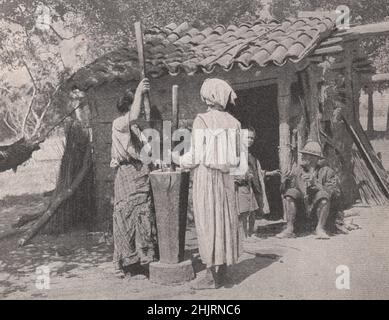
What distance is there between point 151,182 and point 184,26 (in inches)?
181

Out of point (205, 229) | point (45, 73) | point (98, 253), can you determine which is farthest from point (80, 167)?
point (45, 73)

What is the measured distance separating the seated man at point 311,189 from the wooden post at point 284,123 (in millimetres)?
152

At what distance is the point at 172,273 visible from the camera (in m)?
5.16

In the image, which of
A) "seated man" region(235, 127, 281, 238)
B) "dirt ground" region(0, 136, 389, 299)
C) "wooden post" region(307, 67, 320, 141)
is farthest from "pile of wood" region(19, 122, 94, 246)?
"wooden post" region(307, 67, 320, 141)

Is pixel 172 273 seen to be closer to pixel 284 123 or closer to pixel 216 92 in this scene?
pixel 216 92

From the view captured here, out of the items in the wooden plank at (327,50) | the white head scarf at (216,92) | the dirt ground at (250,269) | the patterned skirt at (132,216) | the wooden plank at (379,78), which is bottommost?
the dirt ground at (250,269)

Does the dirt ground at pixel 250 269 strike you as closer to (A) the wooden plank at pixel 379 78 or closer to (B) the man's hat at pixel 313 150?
(B) the man's hat at pixel 313 150

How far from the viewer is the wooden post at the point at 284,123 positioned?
7418 mm

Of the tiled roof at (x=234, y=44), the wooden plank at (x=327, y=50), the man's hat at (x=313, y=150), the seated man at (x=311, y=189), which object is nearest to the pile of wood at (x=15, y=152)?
the tiled roof at (x=234, y=44)

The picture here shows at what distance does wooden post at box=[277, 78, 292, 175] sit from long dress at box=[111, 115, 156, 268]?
2625 mm

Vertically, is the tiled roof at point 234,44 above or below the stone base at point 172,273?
above

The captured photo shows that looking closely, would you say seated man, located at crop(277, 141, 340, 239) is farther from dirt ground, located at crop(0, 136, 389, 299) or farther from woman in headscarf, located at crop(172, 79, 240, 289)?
woman in headscarf, located at crop(172, 79, 240, 289)
